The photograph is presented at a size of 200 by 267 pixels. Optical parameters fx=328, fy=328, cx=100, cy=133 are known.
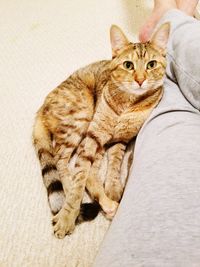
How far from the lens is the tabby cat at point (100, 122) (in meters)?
1.07

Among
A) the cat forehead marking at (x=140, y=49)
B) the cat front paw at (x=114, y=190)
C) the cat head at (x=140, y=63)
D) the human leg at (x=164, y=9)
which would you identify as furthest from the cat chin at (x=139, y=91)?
the human leg at (x=164, y=9)

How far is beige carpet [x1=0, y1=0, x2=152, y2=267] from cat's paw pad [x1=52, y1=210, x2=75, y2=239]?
0.06ft

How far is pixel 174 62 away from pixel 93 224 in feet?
2.00

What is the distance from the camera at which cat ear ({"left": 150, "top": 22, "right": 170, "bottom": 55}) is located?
1.11 m

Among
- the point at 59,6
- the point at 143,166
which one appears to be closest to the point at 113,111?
the point at 143,166

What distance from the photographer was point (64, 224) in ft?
3.19

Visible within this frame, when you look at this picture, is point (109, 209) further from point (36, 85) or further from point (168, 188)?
point (36, 85)

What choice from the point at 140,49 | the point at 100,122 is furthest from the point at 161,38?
the point at 100,122

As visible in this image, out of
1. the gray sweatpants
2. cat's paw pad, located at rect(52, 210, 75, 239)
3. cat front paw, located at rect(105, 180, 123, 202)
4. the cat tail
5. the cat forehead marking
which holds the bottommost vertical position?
cat front paw, located at rect(105, 180, 123, 202)

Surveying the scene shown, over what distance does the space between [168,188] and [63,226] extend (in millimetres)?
392

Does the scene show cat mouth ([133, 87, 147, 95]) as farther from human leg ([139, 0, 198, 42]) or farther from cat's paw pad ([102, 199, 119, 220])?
human leg ([139, 0, 198, 42])

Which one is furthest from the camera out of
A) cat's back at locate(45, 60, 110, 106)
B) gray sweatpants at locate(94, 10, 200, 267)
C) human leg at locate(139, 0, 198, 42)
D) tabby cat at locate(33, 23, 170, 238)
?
human leg at locate(139, 0, 198, 42)

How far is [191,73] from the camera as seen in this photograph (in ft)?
3.37

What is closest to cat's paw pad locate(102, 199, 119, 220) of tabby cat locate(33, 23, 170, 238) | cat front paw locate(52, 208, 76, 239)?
tabby cat locate(33, 23, 170, 238)
